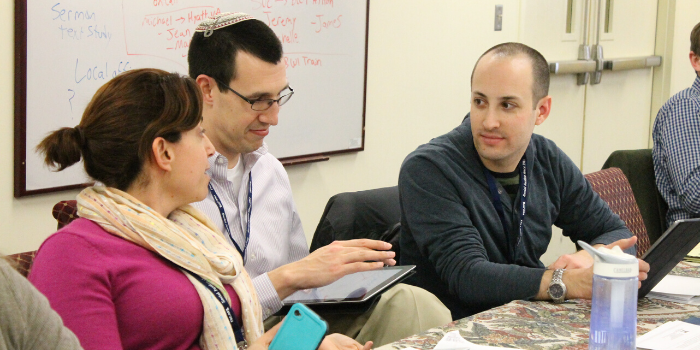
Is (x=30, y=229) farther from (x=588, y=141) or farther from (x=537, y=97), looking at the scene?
(x=588, y=141)

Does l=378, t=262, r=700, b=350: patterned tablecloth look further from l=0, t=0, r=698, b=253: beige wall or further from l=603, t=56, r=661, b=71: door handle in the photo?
l=603, t=56, r=661, b=71: door handle

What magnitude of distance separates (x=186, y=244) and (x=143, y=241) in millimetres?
87

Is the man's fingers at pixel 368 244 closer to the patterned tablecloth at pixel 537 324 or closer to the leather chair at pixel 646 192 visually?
the patterned tablecloth at pixel 537 324

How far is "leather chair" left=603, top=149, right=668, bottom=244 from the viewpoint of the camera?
10.1 ft

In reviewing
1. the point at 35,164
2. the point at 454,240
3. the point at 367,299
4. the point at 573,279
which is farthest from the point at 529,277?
the point at 35,164

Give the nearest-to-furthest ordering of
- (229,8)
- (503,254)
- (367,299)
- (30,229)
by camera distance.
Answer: (367,299) → (503,254) → (30,229) → (229,8)

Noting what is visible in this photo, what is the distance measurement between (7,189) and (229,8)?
1036mm

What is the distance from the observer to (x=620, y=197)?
268 centimetres

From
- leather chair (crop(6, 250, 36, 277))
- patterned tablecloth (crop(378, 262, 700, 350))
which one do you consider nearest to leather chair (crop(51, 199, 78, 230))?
leather chair (crop(6, 250, 36, 277))

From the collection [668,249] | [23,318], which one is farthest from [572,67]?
[23,318]

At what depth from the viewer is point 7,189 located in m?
2.18

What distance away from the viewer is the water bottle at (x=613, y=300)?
131 centimetres

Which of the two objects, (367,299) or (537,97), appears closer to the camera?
(367,299)

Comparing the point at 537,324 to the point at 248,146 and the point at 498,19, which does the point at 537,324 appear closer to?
the point at 248,146
